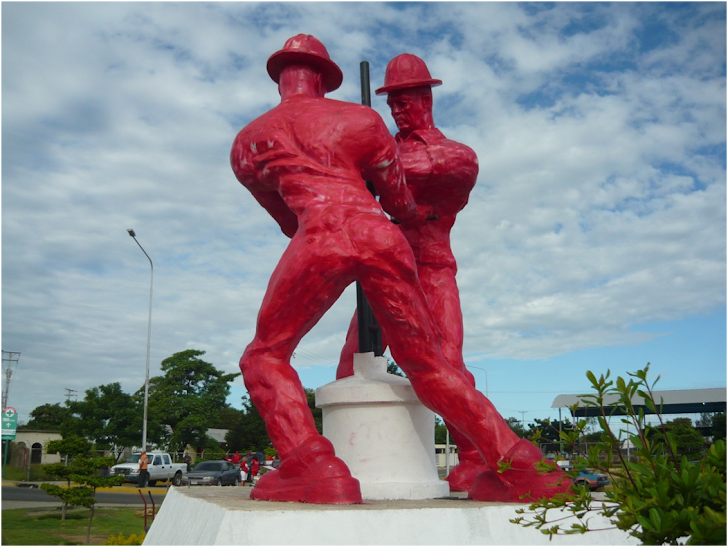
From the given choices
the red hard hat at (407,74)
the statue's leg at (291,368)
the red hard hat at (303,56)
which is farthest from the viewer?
the red hard hat at (407,74)

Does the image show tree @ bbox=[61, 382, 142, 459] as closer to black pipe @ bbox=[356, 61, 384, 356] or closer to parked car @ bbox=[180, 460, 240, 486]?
parked car @ bbox=[180, 460, 240, 486]

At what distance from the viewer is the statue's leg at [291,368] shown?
3.42m

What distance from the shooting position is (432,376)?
3.87 metres

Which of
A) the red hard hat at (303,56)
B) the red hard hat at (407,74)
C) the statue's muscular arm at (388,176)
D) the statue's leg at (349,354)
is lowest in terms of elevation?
the statue's leg at (349,354)

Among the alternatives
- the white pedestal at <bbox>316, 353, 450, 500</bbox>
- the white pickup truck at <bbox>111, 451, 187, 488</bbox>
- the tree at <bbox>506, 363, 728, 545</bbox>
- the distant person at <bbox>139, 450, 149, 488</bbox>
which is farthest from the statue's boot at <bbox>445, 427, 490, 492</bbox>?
the white pickup truck at <bbox>111, 451, 187, 488</bbox>

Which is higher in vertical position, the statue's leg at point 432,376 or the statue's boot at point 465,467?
the statue's leg at point 432,376

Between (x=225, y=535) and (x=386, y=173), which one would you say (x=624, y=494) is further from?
(x=386, y=173)

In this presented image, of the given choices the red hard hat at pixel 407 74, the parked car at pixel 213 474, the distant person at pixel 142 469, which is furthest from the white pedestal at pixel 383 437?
the distant person at pixel 142 469

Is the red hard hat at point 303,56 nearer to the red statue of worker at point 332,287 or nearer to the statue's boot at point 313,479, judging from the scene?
the red statue of worker at point 332,287

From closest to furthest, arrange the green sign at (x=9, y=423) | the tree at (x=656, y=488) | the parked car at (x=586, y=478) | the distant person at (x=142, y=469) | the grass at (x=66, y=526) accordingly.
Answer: the tree at (x=656, y=488), the parked car at (x=586, y=478), the green sign at (x=9, y=423), the grass at (x=66, y=526), the distant person at (x=142, y=469)

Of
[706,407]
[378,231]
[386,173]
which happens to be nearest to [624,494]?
[378,231]

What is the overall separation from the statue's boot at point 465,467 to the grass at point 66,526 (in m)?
6.22

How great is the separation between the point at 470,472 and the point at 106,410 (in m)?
30.1

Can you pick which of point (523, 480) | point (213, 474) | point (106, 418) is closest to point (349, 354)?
point (523, 480)
